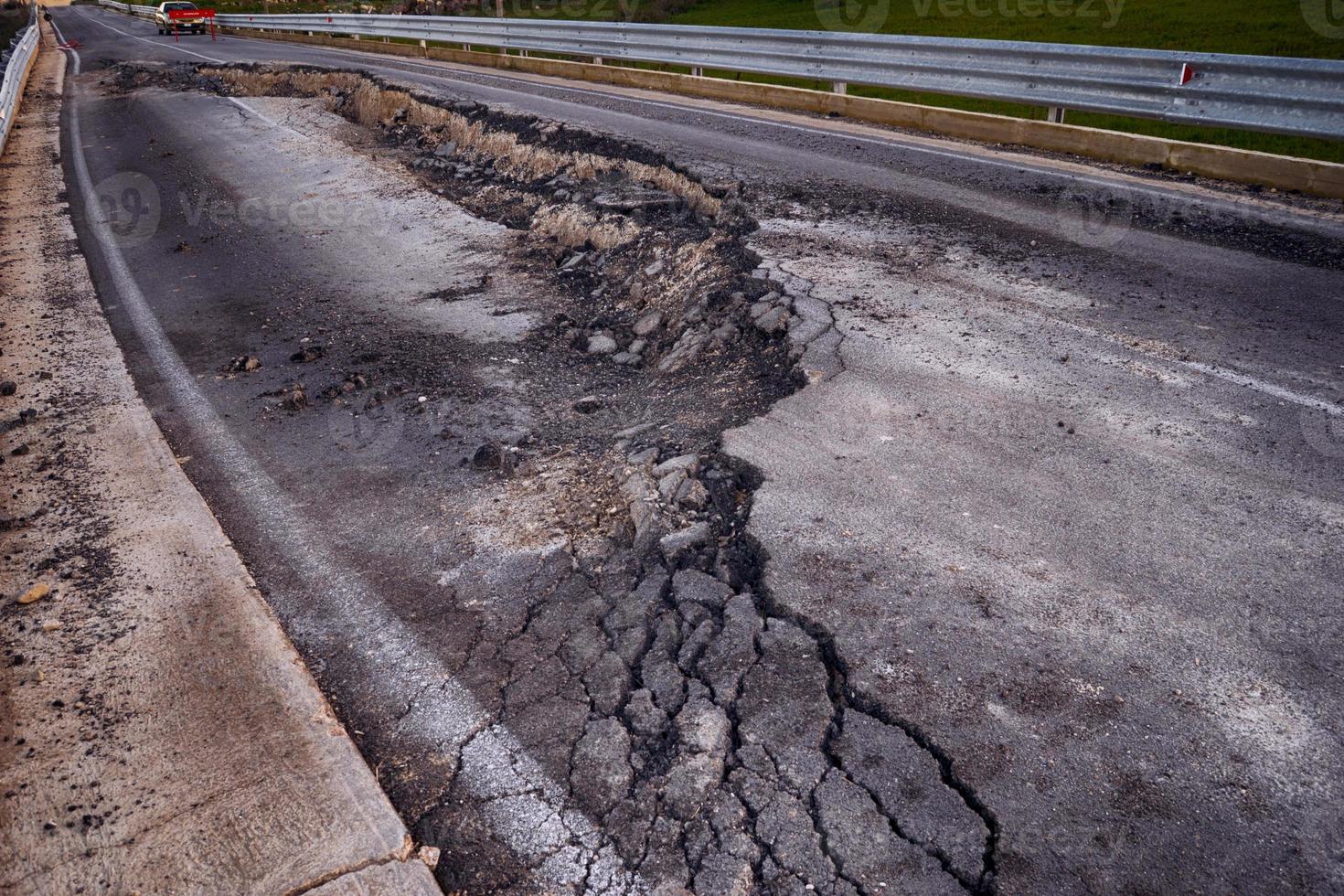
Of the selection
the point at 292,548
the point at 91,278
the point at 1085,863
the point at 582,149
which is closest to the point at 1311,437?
the point at 1085,863

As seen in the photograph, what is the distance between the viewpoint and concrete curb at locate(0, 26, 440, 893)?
7.20 feet

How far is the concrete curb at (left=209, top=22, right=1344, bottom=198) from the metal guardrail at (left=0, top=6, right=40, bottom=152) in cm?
940

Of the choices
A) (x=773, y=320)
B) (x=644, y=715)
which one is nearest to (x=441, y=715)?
(x=644, y=715)

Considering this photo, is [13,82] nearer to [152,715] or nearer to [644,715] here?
[152,715]

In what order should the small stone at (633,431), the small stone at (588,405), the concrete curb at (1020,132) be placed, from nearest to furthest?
1. the small stone at (633,431)
2. the small stone at (588,405)
3. the concrete curb at (1020,132)

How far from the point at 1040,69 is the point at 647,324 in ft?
22.0

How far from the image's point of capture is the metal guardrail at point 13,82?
44.5ft

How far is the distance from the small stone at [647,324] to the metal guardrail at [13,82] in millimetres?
11999

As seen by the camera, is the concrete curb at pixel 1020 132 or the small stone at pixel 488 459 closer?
the small stone at pixel 488 459

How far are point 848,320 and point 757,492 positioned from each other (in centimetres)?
187

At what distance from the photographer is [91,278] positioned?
7.03m

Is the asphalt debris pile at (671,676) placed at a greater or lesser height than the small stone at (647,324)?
lesser

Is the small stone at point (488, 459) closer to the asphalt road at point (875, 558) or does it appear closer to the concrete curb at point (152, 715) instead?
the asphalt road at point (875, 558)

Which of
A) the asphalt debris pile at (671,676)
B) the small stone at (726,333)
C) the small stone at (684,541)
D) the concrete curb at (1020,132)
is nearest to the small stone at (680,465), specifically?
the asphalt debris pile at (671,676)
